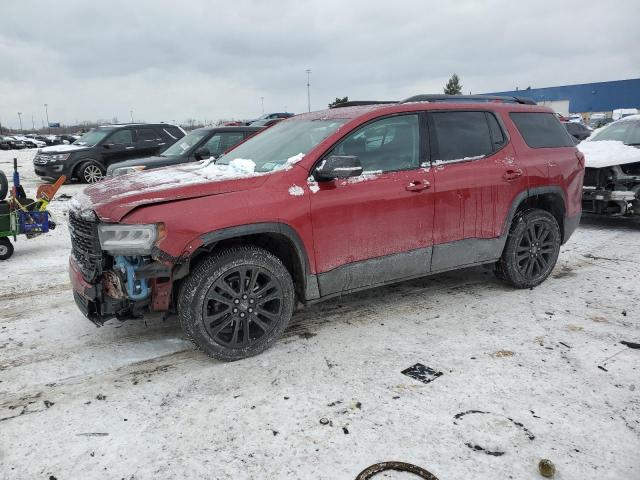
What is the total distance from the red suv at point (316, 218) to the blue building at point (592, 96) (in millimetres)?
55921

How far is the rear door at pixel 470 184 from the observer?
423 cm

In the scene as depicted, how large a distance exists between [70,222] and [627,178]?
25.2 ft

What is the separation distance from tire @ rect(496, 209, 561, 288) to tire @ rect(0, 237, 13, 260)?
5.99 metres

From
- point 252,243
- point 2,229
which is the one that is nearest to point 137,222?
point 252,243

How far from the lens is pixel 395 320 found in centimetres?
418

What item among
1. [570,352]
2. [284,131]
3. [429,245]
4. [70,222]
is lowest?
[570,352]

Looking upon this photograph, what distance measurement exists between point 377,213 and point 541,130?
2331 mm

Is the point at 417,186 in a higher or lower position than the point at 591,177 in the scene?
higher

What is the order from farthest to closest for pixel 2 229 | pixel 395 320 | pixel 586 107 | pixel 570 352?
1. pixel 586 107
2. pixel 2 229
3. pixel 395 320
4. pixel 570 352

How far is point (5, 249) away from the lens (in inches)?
248

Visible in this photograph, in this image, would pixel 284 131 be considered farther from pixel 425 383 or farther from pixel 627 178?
A: pixel 627 178

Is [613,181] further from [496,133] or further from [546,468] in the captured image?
[546,468]

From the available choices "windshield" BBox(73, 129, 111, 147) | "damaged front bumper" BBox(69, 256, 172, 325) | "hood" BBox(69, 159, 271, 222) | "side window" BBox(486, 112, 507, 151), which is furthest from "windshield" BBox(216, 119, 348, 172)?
"windshield" BBox(73, 129, 111, 147)

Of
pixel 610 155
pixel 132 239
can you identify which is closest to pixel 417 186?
pixel 132 239
